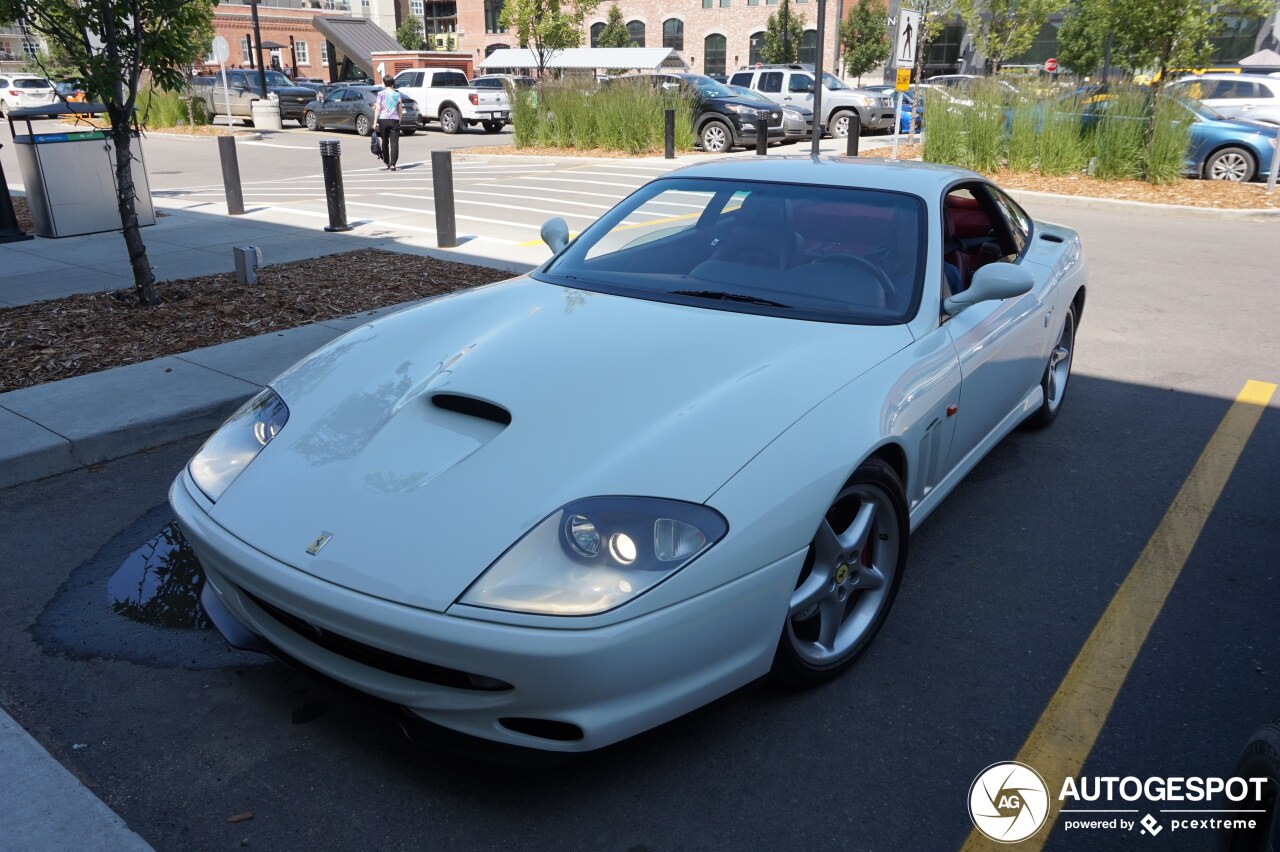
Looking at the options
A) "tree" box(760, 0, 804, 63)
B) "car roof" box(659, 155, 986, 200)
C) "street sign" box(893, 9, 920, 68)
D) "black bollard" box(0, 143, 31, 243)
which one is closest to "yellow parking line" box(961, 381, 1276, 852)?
"car roof" box(659, 155, 986, 200)

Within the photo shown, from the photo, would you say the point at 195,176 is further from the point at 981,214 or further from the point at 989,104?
the point at 981,214

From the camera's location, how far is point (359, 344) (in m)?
3.44

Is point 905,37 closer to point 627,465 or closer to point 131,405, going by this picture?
point 131,405

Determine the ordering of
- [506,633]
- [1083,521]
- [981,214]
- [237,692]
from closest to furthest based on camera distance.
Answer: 1. [506,633]
2. [237,692]
3. [1083,521]
4. [981,214]

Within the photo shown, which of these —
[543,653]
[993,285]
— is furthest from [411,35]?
[543,653]

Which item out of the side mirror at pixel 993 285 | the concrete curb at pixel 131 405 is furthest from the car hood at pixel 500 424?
the concrete curb at pixel 131 405

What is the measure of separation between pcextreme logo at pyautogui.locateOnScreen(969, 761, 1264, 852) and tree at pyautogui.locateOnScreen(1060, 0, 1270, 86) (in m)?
15.7

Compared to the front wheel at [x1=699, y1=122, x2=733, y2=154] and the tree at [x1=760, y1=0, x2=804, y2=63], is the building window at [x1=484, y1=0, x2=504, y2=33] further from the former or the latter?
the front wheel at [x1=699, y1=122, x2=733, y2=154]

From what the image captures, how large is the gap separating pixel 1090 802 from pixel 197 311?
22.3 feet

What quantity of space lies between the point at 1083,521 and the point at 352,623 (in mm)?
3261

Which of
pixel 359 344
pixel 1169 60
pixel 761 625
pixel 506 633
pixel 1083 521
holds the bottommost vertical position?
pixel 1083 521

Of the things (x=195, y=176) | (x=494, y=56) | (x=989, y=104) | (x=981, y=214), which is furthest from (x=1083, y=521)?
(x=494, y=56)

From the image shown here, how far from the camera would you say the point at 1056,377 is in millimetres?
5348

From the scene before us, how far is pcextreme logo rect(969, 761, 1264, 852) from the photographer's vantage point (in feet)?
8.18
